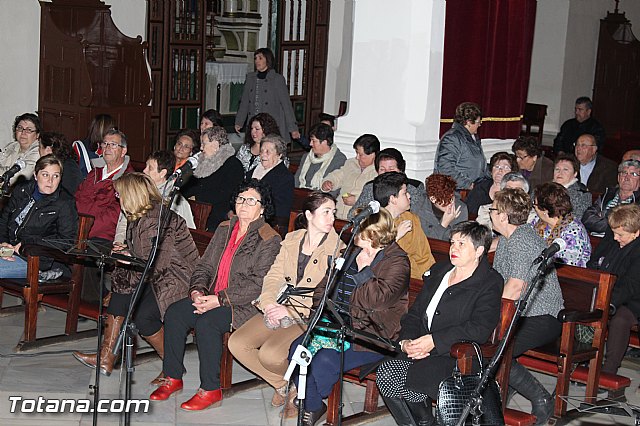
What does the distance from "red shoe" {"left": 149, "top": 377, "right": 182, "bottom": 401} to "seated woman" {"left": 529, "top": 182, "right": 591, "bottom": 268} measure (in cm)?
224

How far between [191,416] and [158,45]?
281 inches

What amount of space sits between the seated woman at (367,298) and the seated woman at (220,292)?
0.49 metres

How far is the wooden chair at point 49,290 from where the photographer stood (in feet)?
20.2

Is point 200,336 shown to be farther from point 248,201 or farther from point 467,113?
point 467,113

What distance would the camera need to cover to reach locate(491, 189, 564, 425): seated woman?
5227 mm

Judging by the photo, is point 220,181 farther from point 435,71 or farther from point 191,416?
point 191,416

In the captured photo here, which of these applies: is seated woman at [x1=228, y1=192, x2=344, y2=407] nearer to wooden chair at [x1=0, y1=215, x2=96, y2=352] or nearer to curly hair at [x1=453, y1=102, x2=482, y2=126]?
wooden chair at [x1=0, y1=215, x2=96, y2=352]

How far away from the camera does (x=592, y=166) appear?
28.9ft

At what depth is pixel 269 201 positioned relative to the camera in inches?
223

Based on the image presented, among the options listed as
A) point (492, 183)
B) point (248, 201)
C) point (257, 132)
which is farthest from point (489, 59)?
point (248, 201)

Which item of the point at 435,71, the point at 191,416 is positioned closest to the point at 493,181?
the point at 435,71

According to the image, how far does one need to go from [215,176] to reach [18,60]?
410 cm

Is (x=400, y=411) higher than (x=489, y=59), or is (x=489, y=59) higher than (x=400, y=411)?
(x=489, y=59)

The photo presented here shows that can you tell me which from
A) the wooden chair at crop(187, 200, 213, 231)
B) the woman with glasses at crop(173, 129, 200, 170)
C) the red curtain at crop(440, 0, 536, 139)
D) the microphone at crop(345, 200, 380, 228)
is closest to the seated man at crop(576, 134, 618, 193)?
the red curtain at crop(440, 0, 536, 139)
